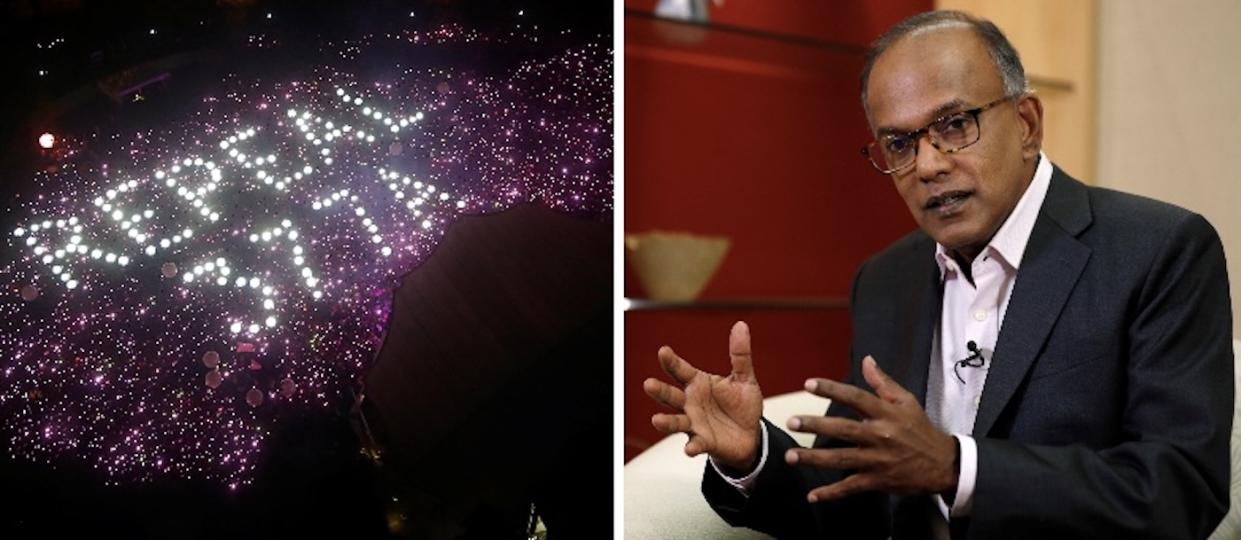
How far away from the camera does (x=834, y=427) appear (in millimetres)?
1127

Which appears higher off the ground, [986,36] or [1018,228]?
[986,36]

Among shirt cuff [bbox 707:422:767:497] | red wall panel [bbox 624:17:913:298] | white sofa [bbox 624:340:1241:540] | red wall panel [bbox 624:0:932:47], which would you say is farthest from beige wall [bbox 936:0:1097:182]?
shirt cuff [bbox 707:422:767:497]

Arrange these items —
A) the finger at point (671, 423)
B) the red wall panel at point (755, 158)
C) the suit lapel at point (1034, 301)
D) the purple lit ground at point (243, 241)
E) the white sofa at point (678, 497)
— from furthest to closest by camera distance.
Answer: the red wall panel at point (755, 158) < the white sofa at point (678, 497) < the suit lapel at point (1034, 301) < the finger at point (671, 423) < the purple lit ground at point (243, 241)

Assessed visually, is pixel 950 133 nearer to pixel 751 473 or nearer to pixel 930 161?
pixel 930 161

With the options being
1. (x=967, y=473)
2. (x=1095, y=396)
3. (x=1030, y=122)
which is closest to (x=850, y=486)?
(x=967, y=473)

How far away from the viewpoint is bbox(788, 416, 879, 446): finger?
1118 mm

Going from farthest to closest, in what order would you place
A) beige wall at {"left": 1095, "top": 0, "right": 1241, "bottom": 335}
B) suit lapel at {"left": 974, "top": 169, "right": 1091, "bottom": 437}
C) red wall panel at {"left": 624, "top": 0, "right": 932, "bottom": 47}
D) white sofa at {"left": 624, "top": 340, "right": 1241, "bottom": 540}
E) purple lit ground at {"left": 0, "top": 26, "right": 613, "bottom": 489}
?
1. beige wall at {"left": 1095, "top": 0, "right": 1241, "bottom": 335}
2. red wall panel at {"left": 624, "top": 0, "right": 932, "bottom": 47}
3. white sofa at {"left": 624, "top": 340, "right": 1241, "bottom": 540}
4. suit lapel at {"left": 974, "top": 169, "right": 1091, "bottom": 437}
5. purple lit ground at {"left": 0, "top": 26, "right": 613, "bottom": 489}

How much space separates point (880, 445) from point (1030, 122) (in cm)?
56

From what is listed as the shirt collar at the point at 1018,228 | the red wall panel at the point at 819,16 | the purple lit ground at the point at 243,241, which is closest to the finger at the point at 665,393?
the purple lit ground at the point at 243,241

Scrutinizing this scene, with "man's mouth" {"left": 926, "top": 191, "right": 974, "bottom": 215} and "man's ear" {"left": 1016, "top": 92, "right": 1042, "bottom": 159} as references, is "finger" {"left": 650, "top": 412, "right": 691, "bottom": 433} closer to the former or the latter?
"man's mouth" {"left": 926, "top": 191, "right": 974, "bottom": 215}

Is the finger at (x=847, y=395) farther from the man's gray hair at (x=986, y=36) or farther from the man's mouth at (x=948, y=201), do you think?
the man's gray hair at (x=986, y=36)

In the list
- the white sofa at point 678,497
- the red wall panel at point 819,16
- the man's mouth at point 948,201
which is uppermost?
Answer: the red wall panel at point 819,16

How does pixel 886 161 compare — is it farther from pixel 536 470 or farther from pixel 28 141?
pixel 28 141

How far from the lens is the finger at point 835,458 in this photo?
115 centimetres
